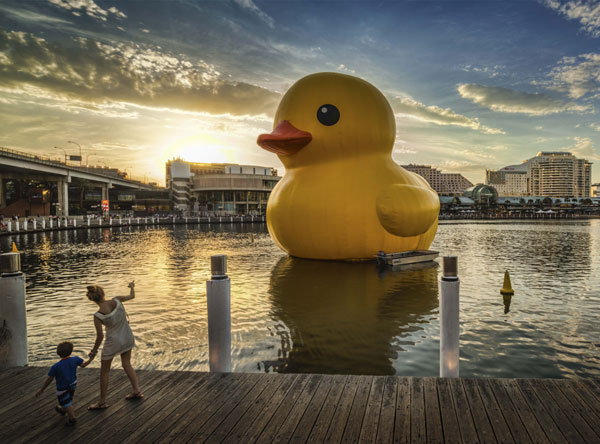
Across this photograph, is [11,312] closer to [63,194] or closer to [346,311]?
[346,311]

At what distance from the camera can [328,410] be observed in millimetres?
3451

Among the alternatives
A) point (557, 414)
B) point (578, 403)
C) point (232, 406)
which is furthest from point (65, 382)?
point (578, 403)

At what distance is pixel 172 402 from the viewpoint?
3668mm

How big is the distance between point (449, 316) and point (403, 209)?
820 centimetres

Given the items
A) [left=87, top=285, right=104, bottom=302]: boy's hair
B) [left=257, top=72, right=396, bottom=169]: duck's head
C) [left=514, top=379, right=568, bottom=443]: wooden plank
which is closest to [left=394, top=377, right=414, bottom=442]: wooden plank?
[left=514, top=379, right=568, bottom=443]: wooden plank

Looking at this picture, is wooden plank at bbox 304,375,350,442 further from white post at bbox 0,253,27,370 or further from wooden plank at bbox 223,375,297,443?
white post at bbox 0,253,27,370

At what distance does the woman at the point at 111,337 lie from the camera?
3680 millimetres

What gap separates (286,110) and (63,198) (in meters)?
69.4

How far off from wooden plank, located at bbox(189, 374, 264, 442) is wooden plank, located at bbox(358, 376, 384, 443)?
109 cm

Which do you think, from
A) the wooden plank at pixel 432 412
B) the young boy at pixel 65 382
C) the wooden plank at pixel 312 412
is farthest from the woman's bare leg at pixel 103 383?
the wooden plank at pixel 432 412

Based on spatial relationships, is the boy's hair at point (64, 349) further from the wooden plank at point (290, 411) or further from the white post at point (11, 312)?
the wooden plank at point (290, 411)

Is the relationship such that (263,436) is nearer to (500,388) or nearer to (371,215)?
(500,388)

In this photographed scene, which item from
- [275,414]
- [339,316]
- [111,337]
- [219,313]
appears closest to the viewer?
[275,414]

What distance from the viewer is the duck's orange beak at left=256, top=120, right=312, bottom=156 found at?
1245 cm
